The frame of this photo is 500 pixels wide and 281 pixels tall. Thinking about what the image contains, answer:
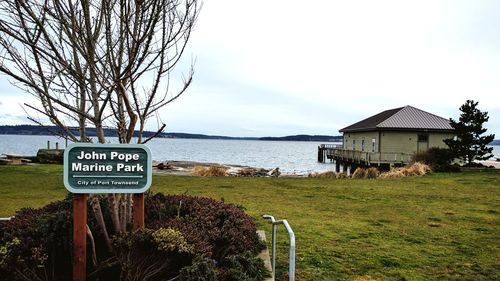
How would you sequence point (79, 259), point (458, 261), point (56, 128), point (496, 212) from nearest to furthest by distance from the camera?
point (79, 259), point (56, 128), point (458, 261), point (496, 212)

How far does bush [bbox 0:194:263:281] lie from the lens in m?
4.10

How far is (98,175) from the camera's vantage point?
461cm

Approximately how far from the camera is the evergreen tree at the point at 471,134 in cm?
2920

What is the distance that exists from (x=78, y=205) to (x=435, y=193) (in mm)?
13577

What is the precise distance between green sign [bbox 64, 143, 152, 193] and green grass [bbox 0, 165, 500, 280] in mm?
2436

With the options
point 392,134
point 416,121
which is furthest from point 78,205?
point 416,121

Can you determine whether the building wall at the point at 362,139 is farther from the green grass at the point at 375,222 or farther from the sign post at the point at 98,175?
the sign post at the point at 98,175

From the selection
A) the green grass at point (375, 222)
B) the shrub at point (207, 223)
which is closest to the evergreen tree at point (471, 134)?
the green grass at point (375, 222)

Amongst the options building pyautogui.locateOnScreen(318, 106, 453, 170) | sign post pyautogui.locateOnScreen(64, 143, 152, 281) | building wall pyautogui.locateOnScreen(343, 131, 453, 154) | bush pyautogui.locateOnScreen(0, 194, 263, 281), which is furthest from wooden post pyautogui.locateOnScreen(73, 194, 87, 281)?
building wall pyautogui.locateOnScreen(343, 131, 453, 154)

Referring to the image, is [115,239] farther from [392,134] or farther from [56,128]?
[392,134]

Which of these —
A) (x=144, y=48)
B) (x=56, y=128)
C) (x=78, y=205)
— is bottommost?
(x=78, y=205)

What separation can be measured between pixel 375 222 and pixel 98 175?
6.80 m

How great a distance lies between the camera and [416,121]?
118 ft

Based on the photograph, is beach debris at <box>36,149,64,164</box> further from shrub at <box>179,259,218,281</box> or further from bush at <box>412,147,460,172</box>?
shrub at <box>179,259,218,281</box>
